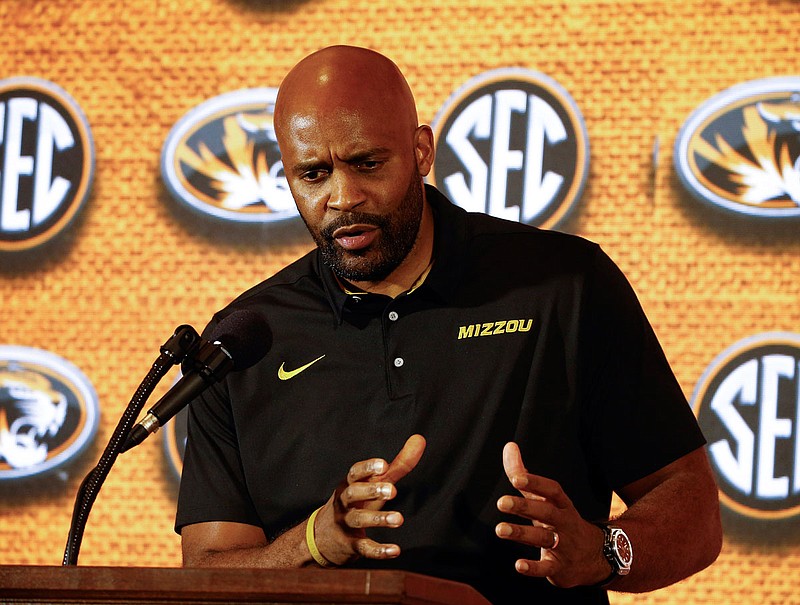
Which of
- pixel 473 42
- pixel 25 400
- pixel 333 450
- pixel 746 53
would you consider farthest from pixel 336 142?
pixel 25 400

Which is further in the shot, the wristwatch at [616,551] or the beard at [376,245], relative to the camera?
the beard at [376,245]

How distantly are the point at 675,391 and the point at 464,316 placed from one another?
0.35m

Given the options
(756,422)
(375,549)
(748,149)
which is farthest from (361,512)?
(748,149)

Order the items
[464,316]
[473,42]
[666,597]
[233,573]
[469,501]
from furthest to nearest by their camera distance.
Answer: [473,42]
[666,597]
[464,316]
[469,501]
[233,573]

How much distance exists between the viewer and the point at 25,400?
2.94 m

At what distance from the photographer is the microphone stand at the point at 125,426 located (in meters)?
1.44

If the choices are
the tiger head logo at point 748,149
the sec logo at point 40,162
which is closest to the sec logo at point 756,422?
the tiger head logo at point 748,149

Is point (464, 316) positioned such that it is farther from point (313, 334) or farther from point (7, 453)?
point (7, 453)

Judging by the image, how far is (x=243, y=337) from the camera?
5.06 ft

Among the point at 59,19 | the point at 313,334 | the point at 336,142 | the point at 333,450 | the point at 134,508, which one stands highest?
the point at 59,19

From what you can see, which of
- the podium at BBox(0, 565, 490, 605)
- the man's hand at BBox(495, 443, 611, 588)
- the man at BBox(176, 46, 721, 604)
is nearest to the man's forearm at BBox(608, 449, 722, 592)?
the man at BBox(176, 46, 721, 604)

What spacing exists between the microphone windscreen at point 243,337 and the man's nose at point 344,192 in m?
0.28

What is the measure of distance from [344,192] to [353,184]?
0.8 inches

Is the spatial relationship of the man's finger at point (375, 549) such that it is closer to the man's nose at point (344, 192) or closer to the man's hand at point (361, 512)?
the man's hand at point (361, 512)
